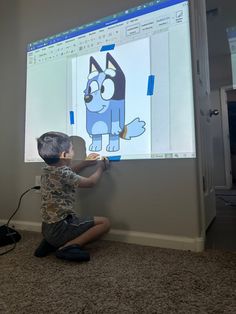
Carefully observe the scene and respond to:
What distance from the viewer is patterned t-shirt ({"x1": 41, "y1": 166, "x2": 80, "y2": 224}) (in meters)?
1.15

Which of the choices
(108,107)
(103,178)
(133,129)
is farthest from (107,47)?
(103,178)

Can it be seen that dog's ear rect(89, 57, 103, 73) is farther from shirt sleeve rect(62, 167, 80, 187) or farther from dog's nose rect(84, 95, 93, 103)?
shirt sleeve rect(62, 167, 80, 187)

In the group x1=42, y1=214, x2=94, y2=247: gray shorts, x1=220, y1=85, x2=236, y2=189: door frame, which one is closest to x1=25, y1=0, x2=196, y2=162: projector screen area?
x1=42, y1=214, x2=94, y2=247: gray shorts

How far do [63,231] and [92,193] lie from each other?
32cm

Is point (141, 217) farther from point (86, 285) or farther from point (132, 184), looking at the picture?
point (86, 285)

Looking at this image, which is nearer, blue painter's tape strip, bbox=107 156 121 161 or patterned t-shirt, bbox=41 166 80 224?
patterned t-shirt, bbox=41 166 80 224

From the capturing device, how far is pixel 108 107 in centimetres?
137

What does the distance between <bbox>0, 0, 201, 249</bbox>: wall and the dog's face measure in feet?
1.00

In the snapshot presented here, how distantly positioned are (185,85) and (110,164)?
1.76 feet

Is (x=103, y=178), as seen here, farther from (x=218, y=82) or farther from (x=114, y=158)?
(x=218, y=82)

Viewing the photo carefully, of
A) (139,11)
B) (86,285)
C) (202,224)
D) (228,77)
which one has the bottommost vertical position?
(86,285)

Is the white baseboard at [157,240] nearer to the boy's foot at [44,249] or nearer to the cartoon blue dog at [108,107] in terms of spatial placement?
the boy's foot at [44,249]

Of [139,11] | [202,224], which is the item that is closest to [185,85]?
[139,11]

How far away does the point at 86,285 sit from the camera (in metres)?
0.80
